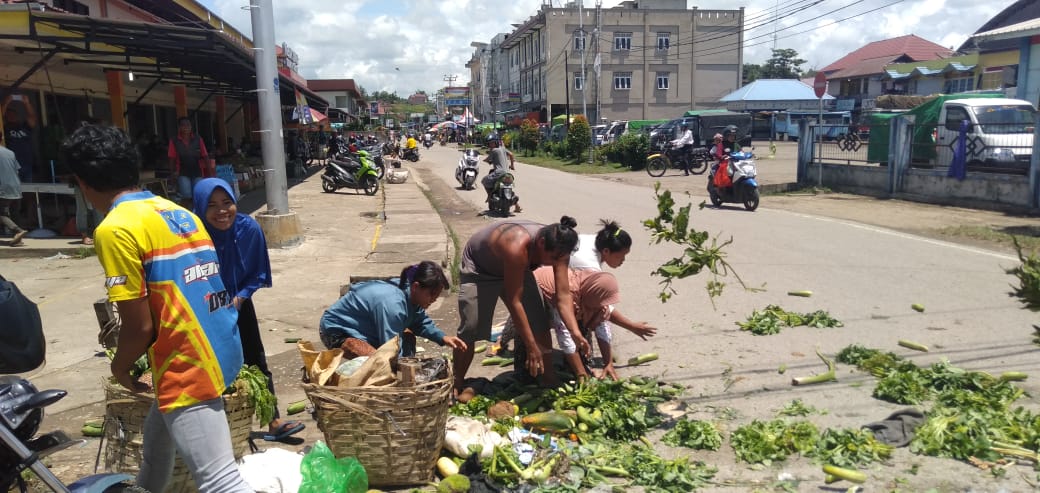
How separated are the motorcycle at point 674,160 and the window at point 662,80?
3673 cm

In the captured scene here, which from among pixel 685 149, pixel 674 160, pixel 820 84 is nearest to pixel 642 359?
pixel 820 84

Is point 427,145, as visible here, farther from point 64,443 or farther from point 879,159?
point 64,443

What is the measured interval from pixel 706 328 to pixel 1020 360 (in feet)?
8.00

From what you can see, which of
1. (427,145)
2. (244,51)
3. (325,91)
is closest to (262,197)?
(244,51)

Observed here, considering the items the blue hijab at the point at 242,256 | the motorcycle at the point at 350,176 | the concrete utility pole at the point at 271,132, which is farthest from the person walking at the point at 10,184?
the motorcycle at the point at 350,176

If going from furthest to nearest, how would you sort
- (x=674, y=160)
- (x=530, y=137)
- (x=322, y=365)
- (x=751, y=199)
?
(x=530, y=137)
(x=674, y=160)
(x=751, y=199)
(x=322, y=365)

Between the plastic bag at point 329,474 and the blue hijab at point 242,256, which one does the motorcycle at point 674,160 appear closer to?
the blue hijab at point 242,256

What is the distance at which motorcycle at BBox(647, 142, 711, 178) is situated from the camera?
26031 millimetres

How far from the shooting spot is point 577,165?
116 ft

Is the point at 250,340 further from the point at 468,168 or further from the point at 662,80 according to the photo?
the point at 662,80

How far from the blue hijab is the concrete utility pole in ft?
22.1

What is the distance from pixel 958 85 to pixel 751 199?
34.9 metres

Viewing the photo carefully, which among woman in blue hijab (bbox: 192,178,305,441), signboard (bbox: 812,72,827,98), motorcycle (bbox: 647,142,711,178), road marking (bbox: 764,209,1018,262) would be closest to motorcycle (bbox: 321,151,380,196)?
motorcycle (bbox: 647,142,711,178)

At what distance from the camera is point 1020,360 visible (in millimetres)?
5742
